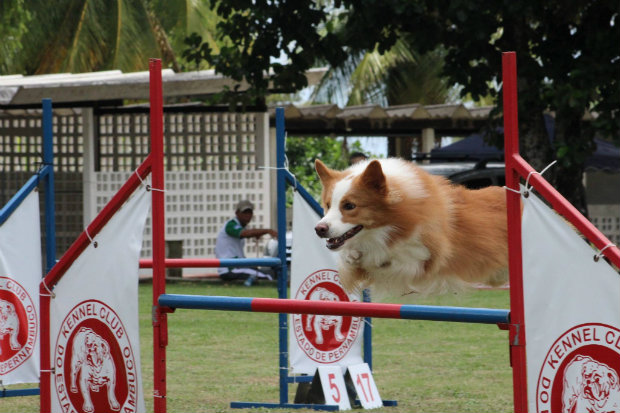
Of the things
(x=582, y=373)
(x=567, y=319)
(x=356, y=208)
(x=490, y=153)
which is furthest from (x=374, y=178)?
(x=490, y=153)

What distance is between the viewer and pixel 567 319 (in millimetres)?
3340

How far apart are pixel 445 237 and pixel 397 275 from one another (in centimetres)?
27

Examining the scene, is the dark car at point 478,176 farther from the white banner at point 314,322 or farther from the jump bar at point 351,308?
the jump bar at point 351,308

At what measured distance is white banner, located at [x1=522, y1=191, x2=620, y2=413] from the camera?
3.23 metres

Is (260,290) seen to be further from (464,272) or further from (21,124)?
(464,272)

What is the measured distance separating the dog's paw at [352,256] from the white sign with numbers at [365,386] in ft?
6.34

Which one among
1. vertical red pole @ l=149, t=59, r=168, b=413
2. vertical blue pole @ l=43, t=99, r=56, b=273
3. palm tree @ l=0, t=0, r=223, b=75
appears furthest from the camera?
palm tree @ l=0, t=0, r=223, b=75

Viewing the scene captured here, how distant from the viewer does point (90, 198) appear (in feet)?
51.0

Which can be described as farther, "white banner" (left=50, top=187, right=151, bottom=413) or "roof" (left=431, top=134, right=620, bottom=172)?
"roof" (left=431, top=134, right=620, bottom=172)

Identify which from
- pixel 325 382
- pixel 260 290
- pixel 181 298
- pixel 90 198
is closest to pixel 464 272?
pixel 181 298

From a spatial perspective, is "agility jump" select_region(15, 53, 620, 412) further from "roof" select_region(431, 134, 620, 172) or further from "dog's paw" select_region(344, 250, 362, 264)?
"roof" select_region(431, 134, 620, 172)

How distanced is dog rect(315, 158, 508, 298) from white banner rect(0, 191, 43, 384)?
2.76 meters

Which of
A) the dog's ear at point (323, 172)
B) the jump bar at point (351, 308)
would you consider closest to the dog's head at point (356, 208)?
the dog's ear at point (323, 172)

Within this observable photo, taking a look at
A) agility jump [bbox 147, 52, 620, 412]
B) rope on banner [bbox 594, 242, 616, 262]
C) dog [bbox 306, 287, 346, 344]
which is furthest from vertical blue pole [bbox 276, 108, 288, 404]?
rope on banner [bbox 594, 242, 616, 262]
